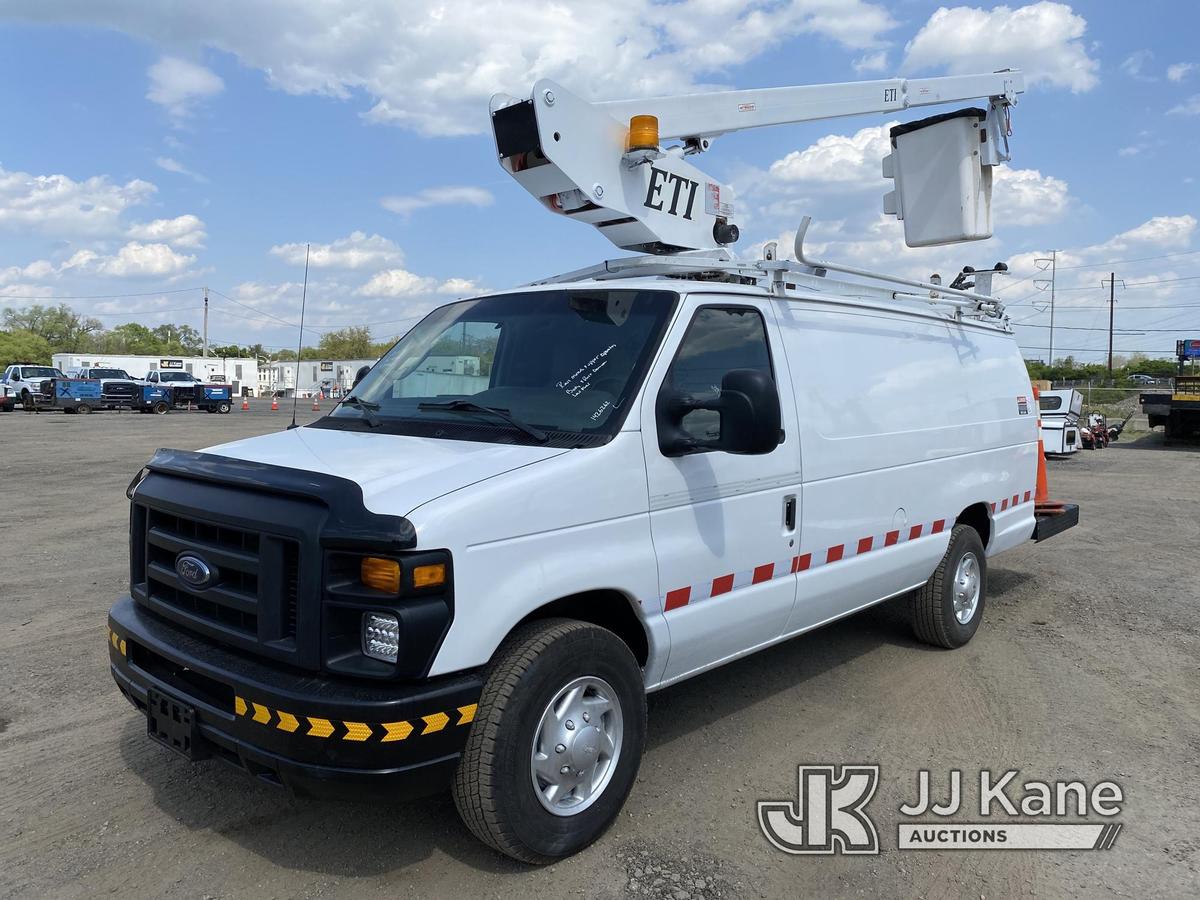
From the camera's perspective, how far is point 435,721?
106 inches

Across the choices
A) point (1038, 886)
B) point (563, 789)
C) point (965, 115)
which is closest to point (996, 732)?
point (1038, 886)

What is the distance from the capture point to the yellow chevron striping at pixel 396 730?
2619mm

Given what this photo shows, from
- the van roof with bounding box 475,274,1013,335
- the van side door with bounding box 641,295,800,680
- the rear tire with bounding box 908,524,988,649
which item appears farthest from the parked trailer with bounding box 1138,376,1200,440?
the van side door with bounding box 641,295,800,680

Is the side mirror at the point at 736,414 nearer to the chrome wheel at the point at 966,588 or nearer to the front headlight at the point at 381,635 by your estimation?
the front headlight at the point at 381,635

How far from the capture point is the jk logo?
3.37 metres

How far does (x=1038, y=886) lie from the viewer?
311cm

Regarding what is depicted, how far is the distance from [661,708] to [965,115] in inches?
210

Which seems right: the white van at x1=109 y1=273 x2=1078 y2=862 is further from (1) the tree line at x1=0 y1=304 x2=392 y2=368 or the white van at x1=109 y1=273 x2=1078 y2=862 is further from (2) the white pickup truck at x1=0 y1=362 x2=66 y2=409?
(1) the tree line at x1=0 y1=304 x2=392 y2=368

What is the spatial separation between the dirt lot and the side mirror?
1.53 metres

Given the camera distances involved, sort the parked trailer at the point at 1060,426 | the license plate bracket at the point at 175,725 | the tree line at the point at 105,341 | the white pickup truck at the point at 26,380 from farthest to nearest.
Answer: the tree line at the point at 105,341
the white pickup truck at the point at 26,380
the parked trailer at the point at 1060,426
the license plate bracket at the point at 175,725

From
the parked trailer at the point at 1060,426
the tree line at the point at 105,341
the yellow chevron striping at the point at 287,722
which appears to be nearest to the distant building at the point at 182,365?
the tree line at the point at 105,341

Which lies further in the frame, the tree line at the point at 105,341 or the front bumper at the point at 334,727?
the tree line at the point at 105,341

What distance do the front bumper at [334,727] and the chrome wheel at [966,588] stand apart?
400 cm

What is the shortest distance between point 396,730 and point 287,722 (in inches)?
13.8
